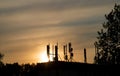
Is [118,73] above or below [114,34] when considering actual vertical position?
below

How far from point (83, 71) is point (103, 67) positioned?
392 cm

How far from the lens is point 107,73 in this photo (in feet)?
213

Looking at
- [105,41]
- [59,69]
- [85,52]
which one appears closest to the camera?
[59,69]

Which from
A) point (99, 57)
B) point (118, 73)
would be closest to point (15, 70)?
point (99, 57)

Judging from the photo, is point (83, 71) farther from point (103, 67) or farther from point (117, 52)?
point (117, 52)

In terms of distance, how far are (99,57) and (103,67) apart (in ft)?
103

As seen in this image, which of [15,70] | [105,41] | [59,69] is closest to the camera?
[59,69]

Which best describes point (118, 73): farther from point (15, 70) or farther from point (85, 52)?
point (15, 70)

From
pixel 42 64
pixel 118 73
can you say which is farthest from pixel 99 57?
pixel 42 64

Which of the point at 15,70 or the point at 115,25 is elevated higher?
the point at 115,25

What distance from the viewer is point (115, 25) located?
311ft

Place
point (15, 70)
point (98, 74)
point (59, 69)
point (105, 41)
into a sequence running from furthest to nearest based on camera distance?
point (15, 70) < point (105, 41) < point (98, 74) < point (59, 69)

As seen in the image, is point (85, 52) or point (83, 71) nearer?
point (83, 71)

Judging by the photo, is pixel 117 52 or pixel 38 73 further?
pixel 117 52
